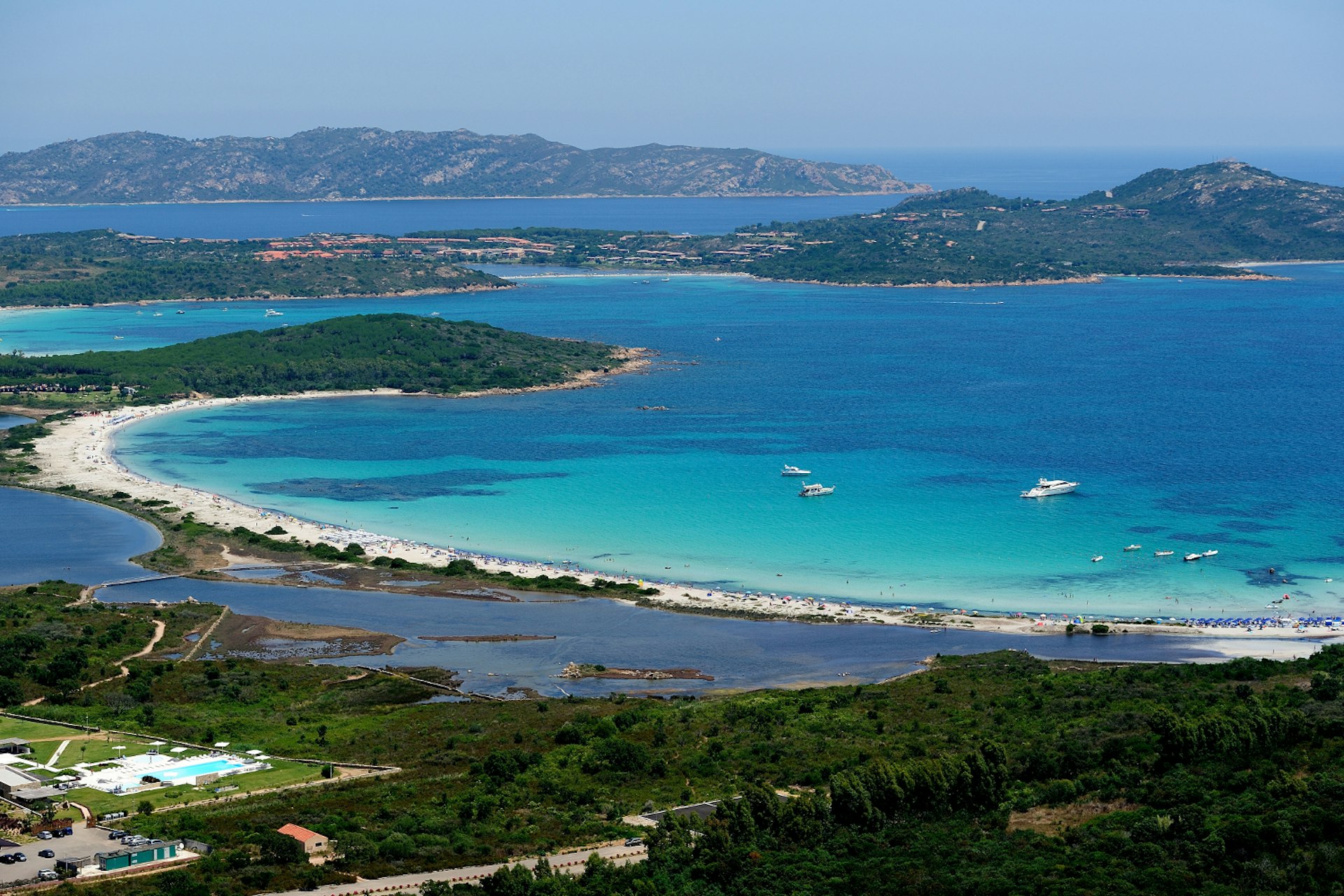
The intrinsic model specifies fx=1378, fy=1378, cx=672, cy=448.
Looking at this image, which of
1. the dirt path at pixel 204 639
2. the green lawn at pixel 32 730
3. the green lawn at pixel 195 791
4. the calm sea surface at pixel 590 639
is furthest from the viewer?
the dirt path at pixel 204 639

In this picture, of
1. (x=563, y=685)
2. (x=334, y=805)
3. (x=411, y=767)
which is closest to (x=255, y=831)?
(x=334, y=805)

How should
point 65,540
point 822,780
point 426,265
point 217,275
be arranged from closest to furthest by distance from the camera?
1. point 822,780
2. point 65,540
3. point 217,275
4. point 426,265

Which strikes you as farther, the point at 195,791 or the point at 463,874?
the point at 195,791

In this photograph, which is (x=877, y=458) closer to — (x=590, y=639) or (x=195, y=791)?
(x=590, y=639)

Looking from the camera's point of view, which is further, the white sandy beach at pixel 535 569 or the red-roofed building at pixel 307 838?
the white sandy beach at pixel 535 569

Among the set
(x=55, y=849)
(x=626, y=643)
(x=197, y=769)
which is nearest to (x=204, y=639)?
(x=626, y=643)

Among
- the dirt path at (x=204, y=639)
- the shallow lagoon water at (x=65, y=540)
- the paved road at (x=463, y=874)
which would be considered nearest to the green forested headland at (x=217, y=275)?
the shallow lagoon water at (x=65, y=540)

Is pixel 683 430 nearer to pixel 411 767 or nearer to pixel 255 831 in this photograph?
pixel 411 767

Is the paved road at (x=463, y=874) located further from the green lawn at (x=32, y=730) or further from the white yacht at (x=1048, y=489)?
the white yacht at (x=1048, y=489)
